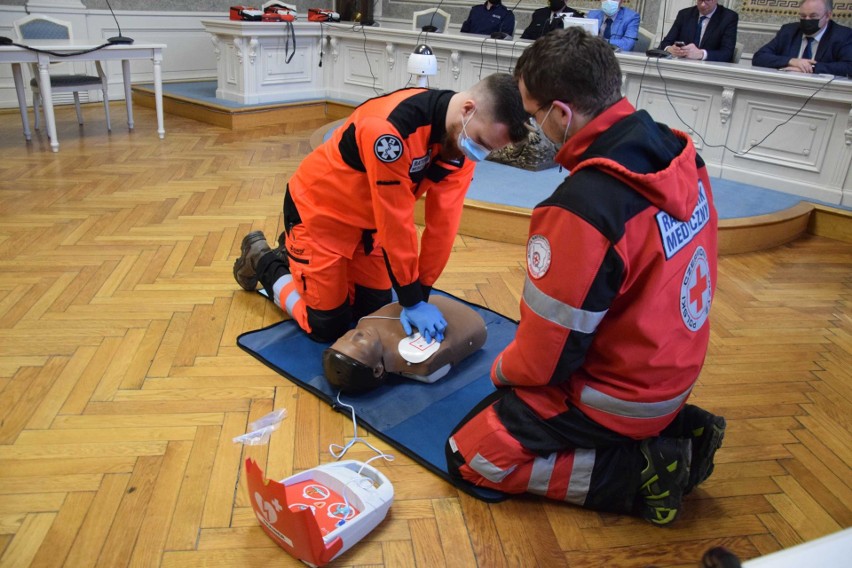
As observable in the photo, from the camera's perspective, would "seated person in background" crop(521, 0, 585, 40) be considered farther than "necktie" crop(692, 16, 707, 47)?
Yes

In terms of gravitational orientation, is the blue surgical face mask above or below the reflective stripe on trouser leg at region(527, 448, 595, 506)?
above

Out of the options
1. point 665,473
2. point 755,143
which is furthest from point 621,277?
point 755,143

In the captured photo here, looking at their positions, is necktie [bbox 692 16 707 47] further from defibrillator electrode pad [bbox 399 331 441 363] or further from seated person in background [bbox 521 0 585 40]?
defibrillator electrode pad [bbox 399 331 441 363]

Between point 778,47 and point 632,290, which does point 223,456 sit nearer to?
point 632,290

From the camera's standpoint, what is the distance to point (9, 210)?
3.62 metres

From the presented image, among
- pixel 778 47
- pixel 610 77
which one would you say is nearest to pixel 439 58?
pixel 778 47

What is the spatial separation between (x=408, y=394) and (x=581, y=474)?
26.6 inches

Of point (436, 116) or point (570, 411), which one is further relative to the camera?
point (436, 116)

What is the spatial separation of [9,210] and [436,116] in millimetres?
2656

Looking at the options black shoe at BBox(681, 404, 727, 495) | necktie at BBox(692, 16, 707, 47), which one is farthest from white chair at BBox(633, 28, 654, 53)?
black shoe at BBox(681, 404, 727, 495)

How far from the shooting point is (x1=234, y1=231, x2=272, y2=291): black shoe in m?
2.78

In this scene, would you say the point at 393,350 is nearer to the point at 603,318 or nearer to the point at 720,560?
the point at 603,318

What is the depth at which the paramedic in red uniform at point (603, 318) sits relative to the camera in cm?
143

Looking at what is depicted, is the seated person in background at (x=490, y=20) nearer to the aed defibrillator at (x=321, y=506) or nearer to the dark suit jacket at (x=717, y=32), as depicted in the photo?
the dark suit jacket at (x=717, y=32)
